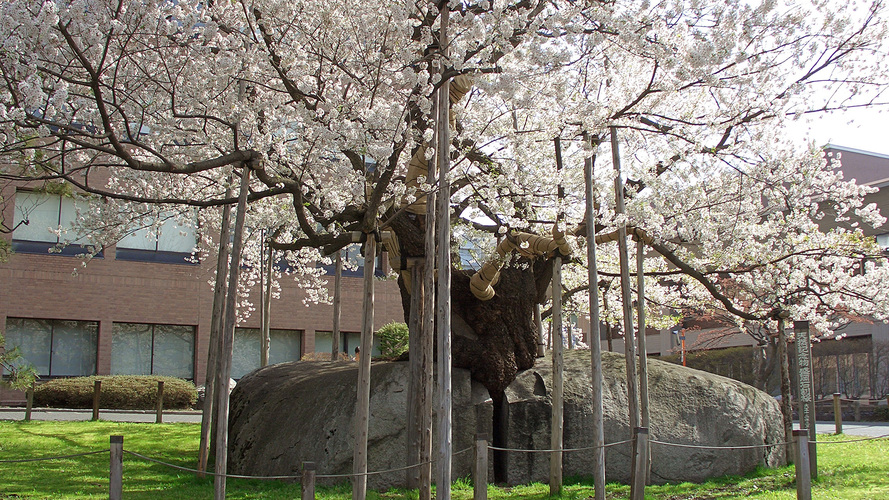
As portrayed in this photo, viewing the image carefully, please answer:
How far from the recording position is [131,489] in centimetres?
973

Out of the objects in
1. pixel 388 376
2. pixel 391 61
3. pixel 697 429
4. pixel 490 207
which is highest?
pixel 391 61

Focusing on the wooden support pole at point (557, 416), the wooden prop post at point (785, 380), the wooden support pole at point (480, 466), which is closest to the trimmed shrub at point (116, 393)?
the wooden support pole at point (557, 416)

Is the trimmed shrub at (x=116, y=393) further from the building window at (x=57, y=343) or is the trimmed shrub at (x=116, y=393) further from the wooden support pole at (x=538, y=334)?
the wooden support pole at (x=538, y=334)

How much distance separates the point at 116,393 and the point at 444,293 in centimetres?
1675

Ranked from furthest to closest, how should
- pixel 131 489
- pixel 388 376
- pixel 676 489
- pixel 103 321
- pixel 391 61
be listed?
pixel 103 321
pixel 388 376
pixel 676 489
pixel 131 489
pixel 391 61

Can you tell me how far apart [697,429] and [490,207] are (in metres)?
4.91

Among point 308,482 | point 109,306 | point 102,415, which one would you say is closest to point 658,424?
point 308,482

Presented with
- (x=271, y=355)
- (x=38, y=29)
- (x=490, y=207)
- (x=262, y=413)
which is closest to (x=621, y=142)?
(x=490, y=207)

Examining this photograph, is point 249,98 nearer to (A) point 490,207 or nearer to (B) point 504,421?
(A) point 490,207

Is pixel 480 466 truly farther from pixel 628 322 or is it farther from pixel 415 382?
pixel 628 322

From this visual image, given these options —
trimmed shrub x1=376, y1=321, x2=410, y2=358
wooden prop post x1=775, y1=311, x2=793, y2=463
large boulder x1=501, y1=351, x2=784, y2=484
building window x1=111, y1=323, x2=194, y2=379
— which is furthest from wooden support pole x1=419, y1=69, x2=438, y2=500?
building window x1=111, y1=323, x2=194, y2=379

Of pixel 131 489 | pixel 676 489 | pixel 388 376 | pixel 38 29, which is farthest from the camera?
pixel 388 376

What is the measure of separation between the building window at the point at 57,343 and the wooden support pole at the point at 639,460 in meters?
20.2

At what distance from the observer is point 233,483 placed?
10.6 m
